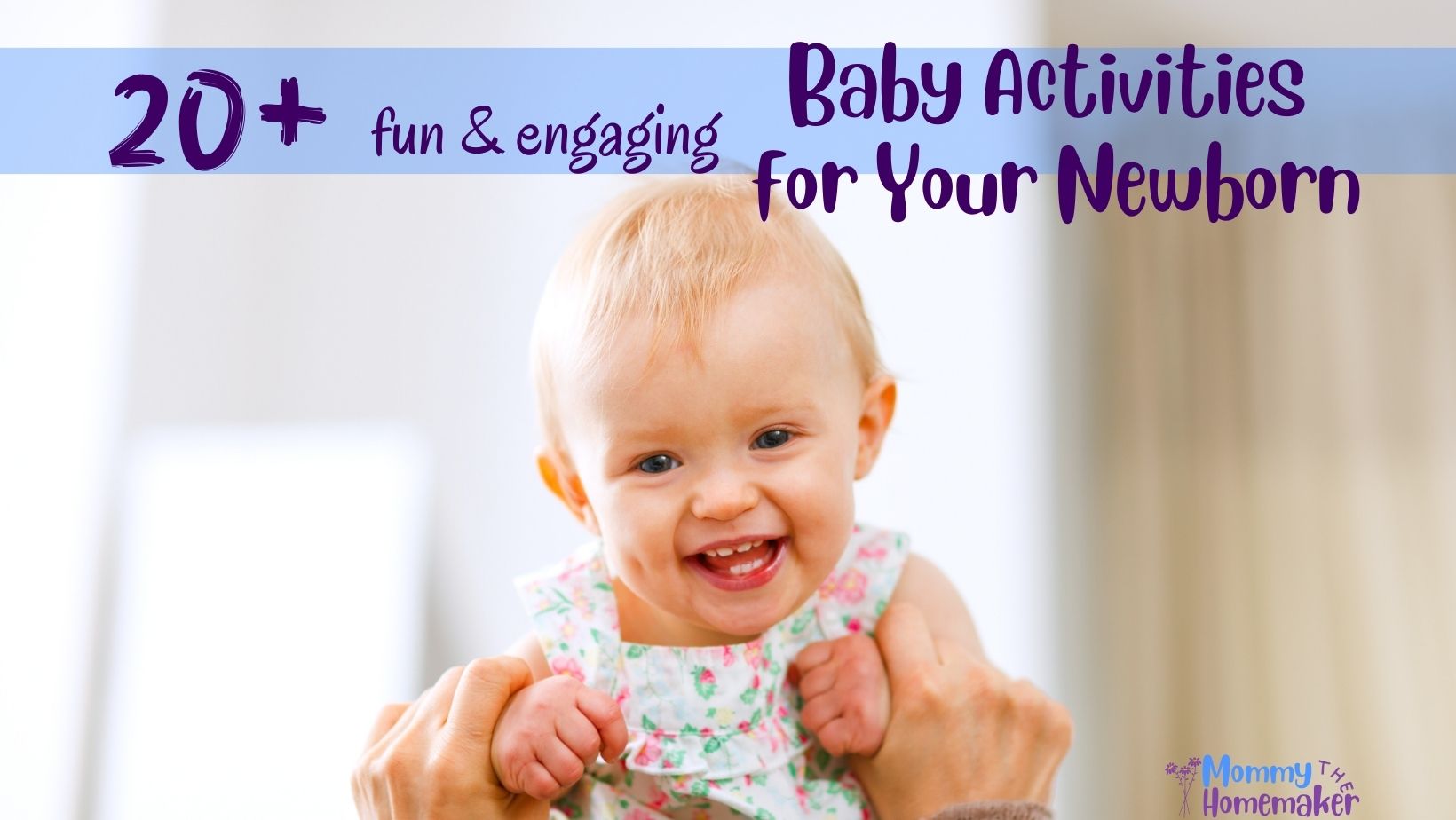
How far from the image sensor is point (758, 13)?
1622 millimetres

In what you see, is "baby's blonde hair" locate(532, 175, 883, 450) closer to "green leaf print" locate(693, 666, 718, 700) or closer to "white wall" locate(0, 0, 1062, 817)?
"green leaf print" locate(693, 666, 718, 700)

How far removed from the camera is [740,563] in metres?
0.94

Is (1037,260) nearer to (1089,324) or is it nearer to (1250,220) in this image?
(1089,324)

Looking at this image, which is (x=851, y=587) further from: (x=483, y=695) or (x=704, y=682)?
(x=483, y=695)

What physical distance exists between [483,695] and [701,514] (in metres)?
0.22

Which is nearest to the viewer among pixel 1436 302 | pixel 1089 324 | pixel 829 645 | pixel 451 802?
pixel 451 802

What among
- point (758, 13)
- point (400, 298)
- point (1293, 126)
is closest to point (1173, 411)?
point (1293, 126)

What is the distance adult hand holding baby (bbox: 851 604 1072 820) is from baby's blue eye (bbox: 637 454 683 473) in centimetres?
27

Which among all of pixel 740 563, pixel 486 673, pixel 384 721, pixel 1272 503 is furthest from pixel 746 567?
pixel 1272 503

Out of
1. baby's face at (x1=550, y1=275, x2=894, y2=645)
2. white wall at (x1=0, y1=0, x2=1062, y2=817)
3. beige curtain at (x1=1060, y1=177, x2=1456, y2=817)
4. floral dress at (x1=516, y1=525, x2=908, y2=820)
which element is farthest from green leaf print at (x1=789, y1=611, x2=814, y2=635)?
beige curtain at (x1=1060, y1=177, x2=1456, y2=817)

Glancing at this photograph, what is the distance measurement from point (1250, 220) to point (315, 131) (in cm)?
146

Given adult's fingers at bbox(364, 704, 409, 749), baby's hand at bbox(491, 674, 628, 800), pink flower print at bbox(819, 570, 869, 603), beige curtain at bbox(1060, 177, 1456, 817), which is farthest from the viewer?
beige curtain at bbox(1060, 177, 1456, 817)

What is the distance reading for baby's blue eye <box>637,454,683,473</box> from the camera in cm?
92

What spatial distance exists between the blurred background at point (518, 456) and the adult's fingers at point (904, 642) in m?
0.74
